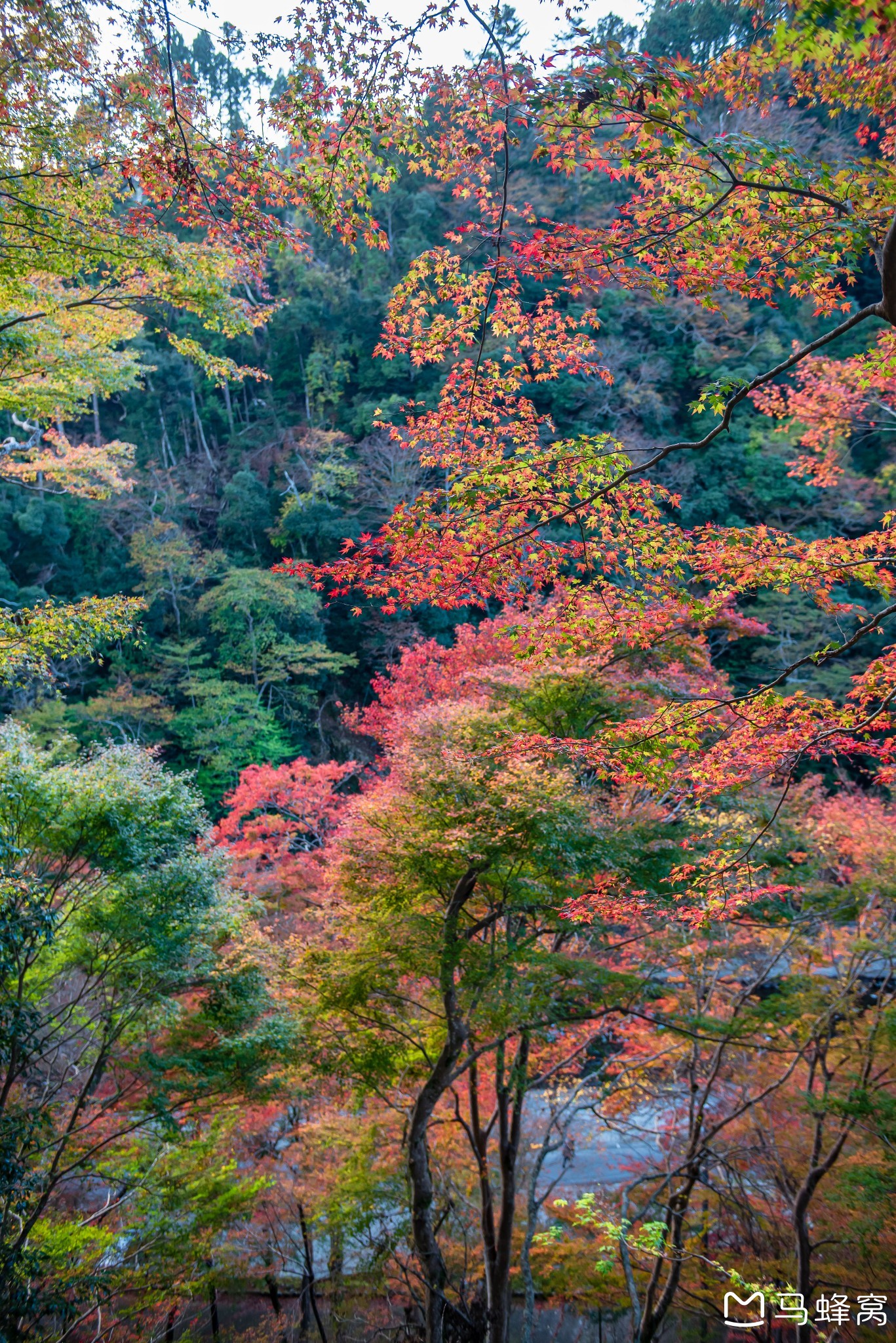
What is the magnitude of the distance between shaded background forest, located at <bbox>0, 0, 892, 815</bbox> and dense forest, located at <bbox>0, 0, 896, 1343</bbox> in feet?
13.1

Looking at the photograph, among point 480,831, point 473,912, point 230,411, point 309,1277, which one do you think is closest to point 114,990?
point 473,912

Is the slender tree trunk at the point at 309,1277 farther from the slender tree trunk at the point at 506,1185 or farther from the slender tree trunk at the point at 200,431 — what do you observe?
the slender tree trunk at the point at 200,431

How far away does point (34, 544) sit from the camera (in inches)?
704

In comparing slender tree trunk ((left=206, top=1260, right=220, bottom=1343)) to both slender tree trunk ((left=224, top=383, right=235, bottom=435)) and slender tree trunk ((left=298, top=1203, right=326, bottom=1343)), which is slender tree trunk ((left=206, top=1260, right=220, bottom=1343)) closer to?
slender tree trunk ((left=298, top=1203, right=326, bottom=1343))

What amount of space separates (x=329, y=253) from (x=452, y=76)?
71.0ft

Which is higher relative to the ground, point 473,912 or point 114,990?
point 473,912

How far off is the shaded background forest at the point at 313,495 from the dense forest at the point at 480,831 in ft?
13.1

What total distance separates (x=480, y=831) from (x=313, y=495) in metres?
13.8

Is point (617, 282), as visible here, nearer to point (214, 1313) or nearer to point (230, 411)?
point (214, 1313)

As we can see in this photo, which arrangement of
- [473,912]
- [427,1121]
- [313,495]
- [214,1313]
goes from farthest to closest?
[313,495] → [214,1313] → [473,912] → [427,1121]

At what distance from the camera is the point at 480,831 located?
560cm

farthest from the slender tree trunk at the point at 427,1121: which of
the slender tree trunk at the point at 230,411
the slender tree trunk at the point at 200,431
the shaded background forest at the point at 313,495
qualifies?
the slender tree trunk at the point at 230,411

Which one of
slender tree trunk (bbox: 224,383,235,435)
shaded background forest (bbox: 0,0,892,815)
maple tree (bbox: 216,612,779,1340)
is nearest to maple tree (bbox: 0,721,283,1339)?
maple tree (bbox: 216,612,779,1340)

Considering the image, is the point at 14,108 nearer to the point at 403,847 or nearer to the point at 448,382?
the point at 448,382
